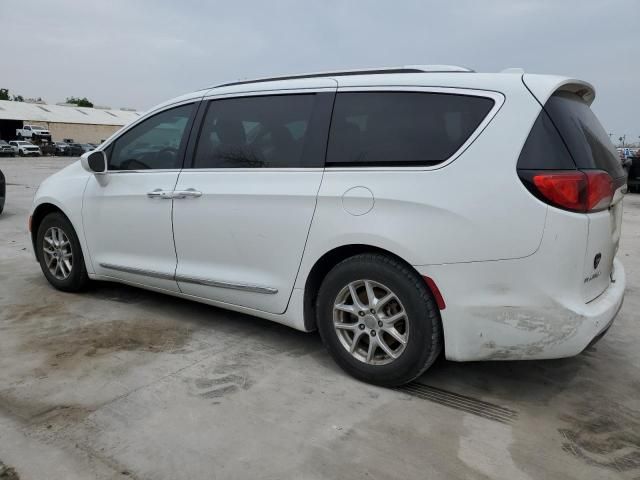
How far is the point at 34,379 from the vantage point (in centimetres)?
320

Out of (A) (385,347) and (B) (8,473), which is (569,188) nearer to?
(A) (385,347)

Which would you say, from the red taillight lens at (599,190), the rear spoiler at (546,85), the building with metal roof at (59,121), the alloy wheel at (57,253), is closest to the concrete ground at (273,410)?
the alloy wheel at (57,253)

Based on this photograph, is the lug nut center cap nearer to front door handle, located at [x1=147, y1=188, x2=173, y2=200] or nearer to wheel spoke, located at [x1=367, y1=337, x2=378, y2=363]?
wheel spoke, located at [x1=367, y1=337, x2=378, y2=363]

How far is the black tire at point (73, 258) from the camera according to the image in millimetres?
4727

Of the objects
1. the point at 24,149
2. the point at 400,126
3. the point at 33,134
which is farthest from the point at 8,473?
the point at 33,134

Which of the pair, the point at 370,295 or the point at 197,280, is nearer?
the point at 370,295

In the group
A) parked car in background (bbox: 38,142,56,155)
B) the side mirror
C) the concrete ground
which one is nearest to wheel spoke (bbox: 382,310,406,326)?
the concrete ground

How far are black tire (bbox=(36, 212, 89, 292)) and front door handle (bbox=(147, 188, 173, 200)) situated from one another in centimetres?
112

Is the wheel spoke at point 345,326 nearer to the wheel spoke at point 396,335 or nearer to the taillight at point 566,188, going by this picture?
the wheel spoke at point 396,335

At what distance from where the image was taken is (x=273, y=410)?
2871mm

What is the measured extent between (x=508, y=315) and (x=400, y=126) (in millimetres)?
1169

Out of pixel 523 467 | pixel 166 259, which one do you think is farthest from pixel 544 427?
pixel 166 259

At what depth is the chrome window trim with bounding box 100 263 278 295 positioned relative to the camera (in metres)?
3.52

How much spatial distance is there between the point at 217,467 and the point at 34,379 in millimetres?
1479
